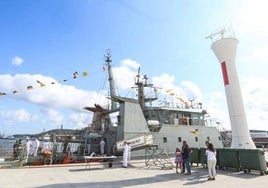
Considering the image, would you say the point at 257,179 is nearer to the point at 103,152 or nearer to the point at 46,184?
the point at 46,184

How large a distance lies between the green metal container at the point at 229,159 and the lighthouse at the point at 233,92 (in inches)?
61.9

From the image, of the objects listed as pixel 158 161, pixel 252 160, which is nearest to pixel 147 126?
pixel 158 161

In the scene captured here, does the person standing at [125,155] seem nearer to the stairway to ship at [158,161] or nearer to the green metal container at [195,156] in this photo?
the stairway to ship at [158,161]

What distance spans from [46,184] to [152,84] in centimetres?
1653

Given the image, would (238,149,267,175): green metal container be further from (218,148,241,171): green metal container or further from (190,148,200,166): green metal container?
(190,148,200,166): green metal container

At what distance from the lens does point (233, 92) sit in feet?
38.2

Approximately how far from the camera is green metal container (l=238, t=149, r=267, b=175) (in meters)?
8.36

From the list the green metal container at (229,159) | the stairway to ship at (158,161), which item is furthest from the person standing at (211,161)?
the stairway to ship at (158,161)

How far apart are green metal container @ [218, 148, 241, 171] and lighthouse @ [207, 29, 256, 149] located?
5.16 ft

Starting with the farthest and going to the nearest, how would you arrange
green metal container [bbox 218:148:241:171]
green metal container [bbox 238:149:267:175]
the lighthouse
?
the lighthouse → green metal container [bbox 218:148:241:171] → green metal container [bbox 238:149:267:175]

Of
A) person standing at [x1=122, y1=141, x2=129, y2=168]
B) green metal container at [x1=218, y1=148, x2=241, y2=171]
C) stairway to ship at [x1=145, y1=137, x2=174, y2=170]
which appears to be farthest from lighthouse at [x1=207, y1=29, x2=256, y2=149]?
person standing at [x1=122, y1=141, x2=129, y2=168]

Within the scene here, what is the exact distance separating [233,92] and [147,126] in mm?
6746

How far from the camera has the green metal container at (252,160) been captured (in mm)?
8359

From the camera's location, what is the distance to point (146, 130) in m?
15.9
